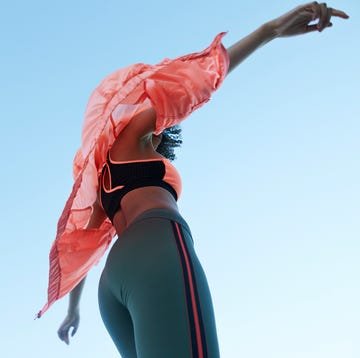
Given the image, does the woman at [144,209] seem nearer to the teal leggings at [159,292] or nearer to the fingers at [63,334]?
the teal leggings at [159,292]

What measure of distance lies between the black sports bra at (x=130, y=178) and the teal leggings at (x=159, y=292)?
0.37 ft

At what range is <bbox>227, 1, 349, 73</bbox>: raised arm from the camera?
1229 mm

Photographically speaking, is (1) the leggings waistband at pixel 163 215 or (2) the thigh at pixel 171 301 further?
(1) the leggings waistband at pixel 163 215

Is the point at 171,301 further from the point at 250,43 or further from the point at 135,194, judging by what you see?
the point at 250,43

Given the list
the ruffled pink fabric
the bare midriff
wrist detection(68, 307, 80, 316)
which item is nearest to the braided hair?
the ruffled pink fabric

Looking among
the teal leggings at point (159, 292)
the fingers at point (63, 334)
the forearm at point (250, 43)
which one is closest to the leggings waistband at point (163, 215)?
the teal leggings at point (159, 292)

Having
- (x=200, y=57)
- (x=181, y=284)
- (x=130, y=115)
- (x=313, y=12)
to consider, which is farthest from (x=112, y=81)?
(x=181, y=284)

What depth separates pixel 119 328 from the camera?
1169 mm

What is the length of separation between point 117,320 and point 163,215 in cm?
25

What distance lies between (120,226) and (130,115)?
0.87ft

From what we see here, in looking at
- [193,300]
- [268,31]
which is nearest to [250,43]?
[268,31]

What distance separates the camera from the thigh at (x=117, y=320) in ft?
3.78

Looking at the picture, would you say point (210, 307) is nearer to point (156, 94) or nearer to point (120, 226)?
point (120, 226)

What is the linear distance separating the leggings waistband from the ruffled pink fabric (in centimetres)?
Result: 21
